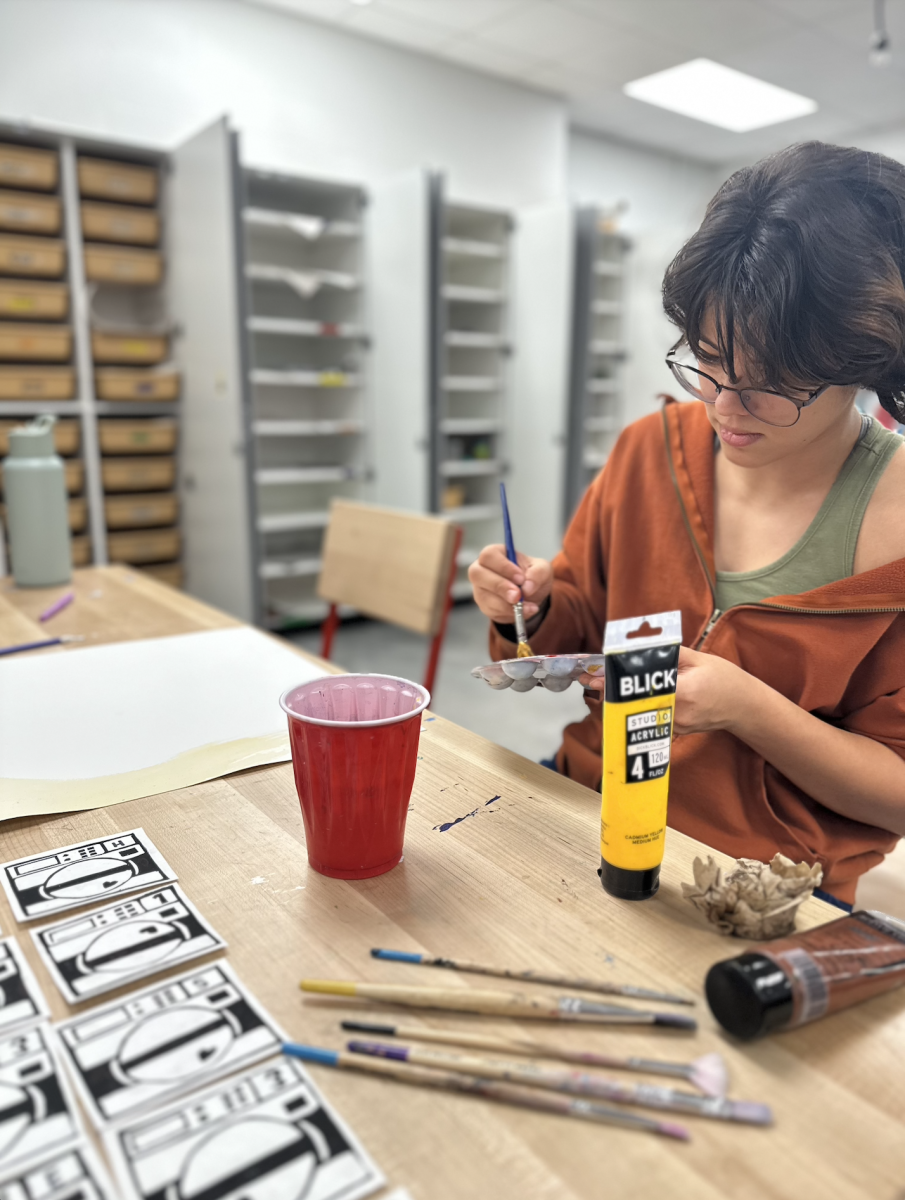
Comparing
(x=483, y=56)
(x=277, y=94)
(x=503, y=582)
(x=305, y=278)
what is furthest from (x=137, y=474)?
(x=503, y=582)

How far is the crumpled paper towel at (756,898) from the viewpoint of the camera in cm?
51

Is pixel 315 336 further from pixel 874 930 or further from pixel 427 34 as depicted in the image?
pixel 874 930

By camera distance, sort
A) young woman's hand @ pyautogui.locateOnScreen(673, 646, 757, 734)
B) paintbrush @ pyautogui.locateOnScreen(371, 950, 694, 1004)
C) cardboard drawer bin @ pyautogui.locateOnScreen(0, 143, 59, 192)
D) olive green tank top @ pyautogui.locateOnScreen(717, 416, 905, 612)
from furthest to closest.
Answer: cardboard drawer bin @ pyautogui.locateOnScreen(0, 143, 59, 192) < olive green tank top @ pyautogui.locateOnScreen(717, 416, 905, 612) < young woman's hand @ pyautogui.locateOnScreen(673, 646, 757, 734) < paintbrush @ pyautogui.locateOnScreen(371, 950, 694, 1004)

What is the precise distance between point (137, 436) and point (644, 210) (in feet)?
14.2

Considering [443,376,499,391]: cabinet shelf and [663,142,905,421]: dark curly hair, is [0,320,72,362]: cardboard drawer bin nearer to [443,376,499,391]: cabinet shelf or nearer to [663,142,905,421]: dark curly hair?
[443,376,499,391]: cabinet shelf

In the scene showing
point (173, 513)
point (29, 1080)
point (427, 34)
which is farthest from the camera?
point (427, 34)

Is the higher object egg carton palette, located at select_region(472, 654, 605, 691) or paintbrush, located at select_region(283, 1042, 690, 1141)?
egg carton palette, located at select_region(472, 654, 605, 691)

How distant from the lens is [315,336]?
3.92 metres

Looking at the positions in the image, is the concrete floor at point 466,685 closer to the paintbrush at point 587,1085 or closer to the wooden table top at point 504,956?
the wooden table top at point 504,956

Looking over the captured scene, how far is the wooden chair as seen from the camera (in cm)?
137

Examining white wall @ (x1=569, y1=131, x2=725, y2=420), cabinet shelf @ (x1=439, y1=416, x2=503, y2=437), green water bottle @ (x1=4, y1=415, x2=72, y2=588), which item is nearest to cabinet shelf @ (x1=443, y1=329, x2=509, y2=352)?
cabinet shelf @ (x1=439, y1=416, x2=503, y2=437)

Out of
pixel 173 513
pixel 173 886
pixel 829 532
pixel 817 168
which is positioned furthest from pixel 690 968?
pixel 173 513

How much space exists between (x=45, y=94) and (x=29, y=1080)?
12.1 feet

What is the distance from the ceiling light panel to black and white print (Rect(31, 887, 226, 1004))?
196 inches
